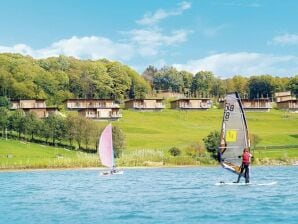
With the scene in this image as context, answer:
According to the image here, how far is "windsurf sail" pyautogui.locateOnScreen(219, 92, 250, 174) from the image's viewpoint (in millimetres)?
39188

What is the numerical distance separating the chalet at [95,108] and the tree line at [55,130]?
120 feet

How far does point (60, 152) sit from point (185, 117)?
7158cm

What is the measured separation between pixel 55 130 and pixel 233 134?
80.8m

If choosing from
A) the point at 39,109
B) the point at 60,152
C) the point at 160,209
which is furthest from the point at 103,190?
the point at 39,109

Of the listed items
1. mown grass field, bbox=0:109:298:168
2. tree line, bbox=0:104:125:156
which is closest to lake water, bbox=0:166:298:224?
mown grass field, bbox=0:109:298:168

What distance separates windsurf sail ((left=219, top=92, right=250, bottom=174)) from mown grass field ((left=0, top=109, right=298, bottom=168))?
48.7m

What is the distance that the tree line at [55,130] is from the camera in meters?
114

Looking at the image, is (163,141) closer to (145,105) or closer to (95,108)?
(95,108)

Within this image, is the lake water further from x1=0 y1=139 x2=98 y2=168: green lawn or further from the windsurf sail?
x1=0 y1=139 x2=98 y2=168: green lawn

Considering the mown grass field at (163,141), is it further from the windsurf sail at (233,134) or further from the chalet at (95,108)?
the windsurf sail at (233,134)

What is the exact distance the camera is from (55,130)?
11731 cm

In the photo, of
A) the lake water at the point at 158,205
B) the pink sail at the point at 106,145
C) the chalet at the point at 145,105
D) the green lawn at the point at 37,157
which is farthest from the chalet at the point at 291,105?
the lake water at the point at 158,205

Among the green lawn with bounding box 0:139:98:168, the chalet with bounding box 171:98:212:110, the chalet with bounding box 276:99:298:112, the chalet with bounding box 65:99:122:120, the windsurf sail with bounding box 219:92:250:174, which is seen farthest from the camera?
the chalet with bounding box 276:99:298:112

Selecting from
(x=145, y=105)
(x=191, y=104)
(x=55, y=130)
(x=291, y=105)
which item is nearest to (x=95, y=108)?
(x=145, y=105)
